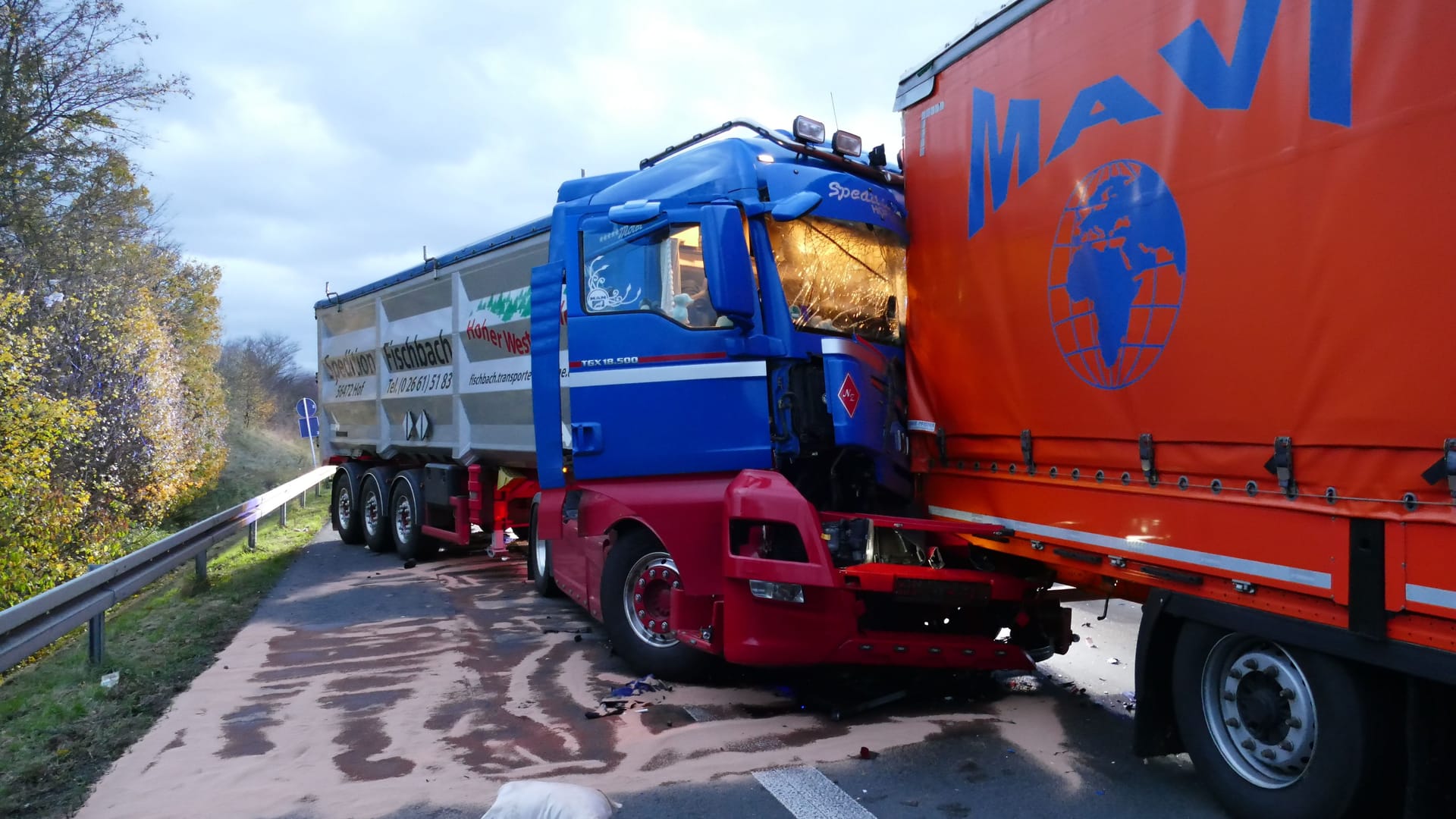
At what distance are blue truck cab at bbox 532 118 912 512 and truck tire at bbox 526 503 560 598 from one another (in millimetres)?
3240

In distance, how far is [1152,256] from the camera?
350cm

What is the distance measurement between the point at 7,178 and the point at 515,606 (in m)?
13.6

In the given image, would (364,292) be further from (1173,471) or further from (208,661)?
(1173,471)

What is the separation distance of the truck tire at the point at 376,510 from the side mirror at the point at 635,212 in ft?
26.3

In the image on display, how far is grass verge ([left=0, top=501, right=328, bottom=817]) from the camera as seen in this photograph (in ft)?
13.8

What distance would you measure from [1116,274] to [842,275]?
1915mm

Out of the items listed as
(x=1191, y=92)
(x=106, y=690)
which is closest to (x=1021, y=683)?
(x=1191, y=92)

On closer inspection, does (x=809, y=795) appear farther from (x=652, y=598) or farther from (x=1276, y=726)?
(x=652, y=598)

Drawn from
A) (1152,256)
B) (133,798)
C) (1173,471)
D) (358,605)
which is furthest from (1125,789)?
(358,605)

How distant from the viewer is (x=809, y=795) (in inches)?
152

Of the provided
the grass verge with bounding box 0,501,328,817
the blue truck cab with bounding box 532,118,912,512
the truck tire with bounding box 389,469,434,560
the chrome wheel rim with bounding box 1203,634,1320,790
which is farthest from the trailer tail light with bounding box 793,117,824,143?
the truck tire with bounding box 389,469,434,560

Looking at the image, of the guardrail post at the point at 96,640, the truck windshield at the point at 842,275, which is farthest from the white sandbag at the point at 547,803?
the guardrail post at the point at 96,640

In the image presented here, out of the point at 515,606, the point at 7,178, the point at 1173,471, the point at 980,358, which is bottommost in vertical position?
the point at 515,606

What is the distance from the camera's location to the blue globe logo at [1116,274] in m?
3.46
